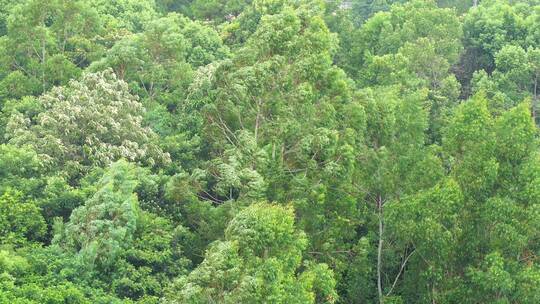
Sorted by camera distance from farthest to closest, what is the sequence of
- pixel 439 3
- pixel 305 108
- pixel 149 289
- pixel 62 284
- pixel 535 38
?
pixel 439 3
pixel 535 38
pixel 305 108
pixel 149 289
pixel 62 284

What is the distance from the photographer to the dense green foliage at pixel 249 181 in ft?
66.1

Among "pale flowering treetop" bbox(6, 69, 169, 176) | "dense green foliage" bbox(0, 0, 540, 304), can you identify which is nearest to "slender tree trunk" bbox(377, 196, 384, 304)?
"dense green foliage" bbox(0, 0, 540, 304)

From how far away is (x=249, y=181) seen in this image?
22.3 m

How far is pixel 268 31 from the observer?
78.3 feet

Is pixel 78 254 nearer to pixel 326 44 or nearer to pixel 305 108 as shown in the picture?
pixel 305 108

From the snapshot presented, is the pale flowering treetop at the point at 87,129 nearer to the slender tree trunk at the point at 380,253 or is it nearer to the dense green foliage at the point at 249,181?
the dense green foliage at the point at 249,181

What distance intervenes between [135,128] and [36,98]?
474 cm

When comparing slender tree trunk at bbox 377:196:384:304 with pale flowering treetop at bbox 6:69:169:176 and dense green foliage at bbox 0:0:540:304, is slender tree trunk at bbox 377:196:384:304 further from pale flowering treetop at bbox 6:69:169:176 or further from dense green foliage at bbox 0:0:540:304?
pale flowering treetop at bbox 6:69:169:176

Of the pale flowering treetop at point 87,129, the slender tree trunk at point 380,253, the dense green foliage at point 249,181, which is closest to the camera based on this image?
the dense green foliage at point 249,181

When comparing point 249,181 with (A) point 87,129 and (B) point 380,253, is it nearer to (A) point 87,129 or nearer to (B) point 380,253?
(B) point 380,253

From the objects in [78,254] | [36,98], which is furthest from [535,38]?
[78,254]

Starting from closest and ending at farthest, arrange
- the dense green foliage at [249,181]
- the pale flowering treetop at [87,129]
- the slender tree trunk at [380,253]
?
the dense green foliage at [249,181], the slender tree trunk at [380,253], the pale flowering treetop at [87,129]

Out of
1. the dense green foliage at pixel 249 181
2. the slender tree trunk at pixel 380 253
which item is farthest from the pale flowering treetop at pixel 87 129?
the slender tree trunk at pixel 380 253

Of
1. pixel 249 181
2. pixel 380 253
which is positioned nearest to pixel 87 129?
pixel 249 181
